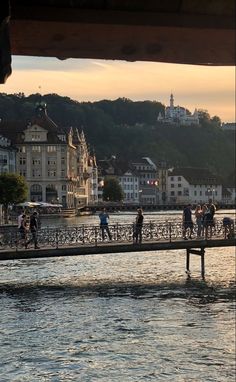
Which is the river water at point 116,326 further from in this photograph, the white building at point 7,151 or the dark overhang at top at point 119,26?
the dark overhang at top at point 119,26

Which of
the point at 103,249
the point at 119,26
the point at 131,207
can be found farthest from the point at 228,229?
the point at 131,207

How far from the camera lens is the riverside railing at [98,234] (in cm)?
3622

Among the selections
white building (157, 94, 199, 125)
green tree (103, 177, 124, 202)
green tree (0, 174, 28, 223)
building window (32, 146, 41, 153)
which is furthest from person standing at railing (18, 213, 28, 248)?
green tree (103, 177, 124, 202)

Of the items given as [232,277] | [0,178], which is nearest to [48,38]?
[232,277]

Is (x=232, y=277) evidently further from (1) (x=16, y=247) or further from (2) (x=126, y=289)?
(1) (x=16, y=247)

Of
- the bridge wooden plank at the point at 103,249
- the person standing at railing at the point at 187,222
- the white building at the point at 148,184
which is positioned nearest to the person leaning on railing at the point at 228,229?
the bridge wooden plank at the point at 103,249

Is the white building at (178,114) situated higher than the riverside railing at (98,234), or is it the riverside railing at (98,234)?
the white building at (178,114)

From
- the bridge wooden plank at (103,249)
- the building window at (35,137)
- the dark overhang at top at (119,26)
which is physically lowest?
the bridge wooden plank at (103,249)

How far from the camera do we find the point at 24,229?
35.6 meters

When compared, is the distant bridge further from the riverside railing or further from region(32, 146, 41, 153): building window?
region(32, 146, 41, 153): building window

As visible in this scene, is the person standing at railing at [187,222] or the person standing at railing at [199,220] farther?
the person standing at railing at [187,222]

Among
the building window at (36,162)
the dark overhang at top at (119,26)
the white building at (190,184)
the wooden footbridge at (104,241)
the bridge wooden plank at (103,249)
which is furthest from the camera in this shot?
the white building at (190,184)

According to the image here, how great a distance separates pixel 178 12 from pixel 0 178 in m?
77.5

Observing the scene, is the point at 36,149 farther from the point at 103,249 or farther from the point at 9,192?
the point at 9,192
